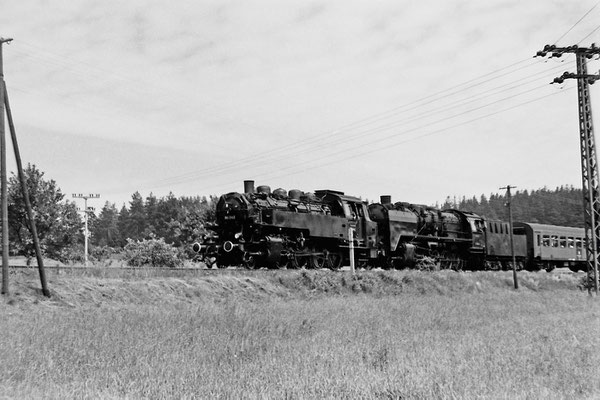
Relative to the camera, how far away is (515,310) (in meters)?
23.0

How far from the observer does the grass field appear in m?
8.05

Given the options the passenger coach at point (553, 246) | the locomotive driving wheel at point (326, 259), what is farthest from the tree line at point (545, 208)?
the locomotive driving wheel at point (326, 259)

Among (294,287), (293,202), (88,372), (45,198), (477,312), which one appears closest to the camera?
(88,372)

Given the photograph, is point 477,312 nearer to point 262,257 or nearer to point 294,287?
point 294,287

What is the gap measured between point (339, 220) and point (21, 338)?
18.5 meters

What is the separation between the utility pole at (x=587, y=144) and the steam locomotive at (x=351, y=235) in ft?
31.2

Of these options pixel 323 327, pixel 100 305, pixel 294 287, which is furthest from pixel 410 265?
pixel 100 305

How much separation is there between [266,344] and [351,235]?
1348cm

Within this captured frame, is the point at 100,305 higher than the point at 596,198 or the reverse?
the reverse

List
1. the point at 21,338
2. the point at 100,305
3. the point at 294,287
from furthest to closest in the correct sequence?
the point at 294,287
the point at 100,305
the point at 21,338

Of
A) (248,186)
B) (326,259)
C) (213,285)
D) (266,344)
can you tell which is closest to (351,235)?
(326,259)

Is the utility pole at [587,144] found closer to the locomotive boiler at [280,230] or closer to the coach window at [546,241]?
the locomotive boiler at [280,230]

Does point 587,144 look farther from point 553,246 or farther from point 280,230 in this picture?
point 553,246

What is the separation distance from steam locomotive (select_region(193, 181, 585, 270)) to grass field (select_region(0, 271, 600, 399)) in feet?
8.60
